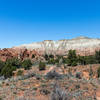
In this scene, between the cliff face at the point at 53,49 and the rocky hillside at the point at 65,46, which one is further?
the rocky hillside at the point at 65,46

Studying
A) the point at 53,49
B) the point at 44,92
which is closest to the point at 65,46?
the point at 53,49

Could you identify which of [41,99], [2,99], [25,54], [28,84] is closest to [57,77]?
[28,84]

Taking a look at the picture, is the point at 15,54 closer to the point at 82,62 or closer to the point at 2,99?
the point at 82,62

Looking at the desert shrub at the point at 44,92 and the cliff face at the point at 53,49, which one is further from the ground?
the cliff face at the point at 53,49

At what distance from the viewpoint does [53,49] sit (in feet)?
236

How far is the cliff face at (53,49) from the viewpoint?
189 feet

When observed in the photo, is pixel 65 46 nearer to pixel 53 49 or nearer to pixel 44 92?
pixel 53 49

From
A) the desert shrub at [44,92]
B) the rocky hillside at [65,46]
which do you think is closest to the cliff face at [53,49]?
A: the rocky hillside at [65,46]

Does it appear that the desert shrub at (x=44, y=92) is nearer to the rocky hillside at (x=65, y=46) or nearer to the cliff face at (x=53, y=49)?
Result: the cliff face at (x=53, y=49)

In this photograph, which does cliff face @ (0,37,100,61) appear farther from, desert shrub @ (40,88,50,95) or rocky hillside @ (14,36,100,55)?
desert shrub @ (40,88,50,95)

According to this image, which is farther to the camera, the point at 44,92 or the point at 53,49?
the point at 53,49

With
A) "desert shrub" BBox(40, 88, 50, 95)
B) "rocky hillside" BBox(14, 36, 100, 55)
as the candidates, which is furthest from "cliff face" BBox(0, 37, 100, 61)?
"desert shrub" BBox(40, 88, 50, 95)

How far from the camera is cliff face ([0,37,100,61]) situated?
57594 mm

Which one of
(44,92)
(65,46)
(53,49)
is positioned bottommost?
(44,92)
